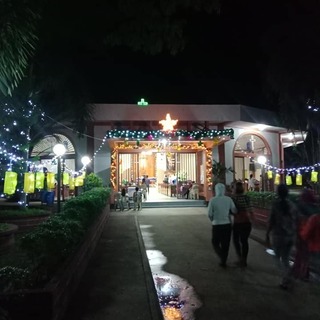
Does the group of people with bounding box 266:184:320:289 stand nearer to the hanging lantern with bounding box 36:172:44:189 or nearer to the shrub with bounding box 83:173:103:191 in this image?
the hanging lantern with bounding box 36:172:44:189

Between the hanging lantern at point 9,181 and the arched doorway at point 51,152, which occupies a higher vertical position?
the arched doorway at point 51,152

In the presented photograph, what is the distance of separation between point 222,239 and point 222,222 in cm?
34

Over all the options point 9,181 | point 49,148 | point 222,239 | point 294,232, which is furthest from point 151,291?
point 49,148

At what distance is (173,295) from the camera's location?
6.12m

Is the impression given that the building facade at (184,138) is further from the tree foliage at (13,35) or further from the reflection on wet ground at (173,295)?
the tree foliage at (13,35)

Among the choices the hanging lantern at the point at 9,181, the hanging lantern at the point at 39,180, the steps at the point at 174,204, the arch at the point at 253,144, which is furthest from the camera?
the arch at the point at 253,144

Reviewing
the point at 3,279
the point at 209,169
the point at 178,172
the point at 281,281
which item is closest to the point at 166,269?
the point at 281,281

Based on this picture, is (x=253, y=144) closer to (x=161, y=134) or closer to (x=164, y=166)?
(x=164, y=166)

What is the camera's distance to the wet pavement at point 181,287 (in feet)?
17.7

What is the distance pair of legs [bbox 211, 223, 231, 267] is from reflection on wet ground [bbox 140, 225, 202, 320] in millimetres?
1158

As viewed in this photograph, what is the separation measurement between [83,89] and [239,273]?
467 inches

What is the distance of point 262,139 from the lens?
25.3 meters

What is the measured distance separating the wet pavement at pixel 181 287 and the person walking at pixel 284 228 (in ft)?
1.31

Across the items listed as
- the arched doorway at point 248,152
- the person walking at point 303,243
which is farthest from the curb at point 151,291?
the arched doorway at point 248,152
